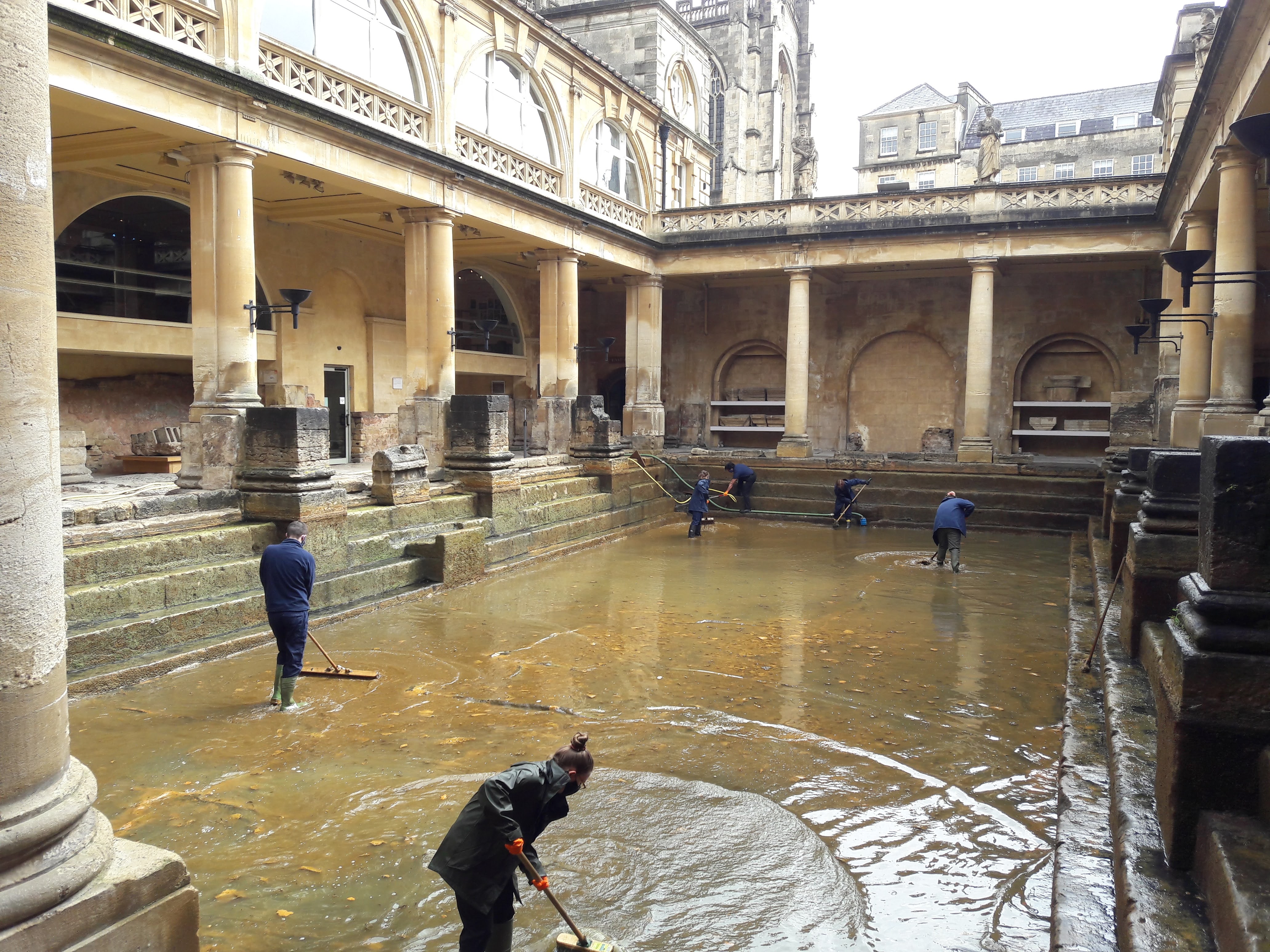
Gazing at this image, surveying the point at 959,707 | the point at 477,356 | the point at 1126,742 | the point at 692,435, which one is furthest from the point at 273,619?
the point at 692,435

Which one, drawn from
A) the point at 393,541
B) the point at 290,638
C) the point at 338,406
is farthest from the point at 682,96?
the point at 290,638

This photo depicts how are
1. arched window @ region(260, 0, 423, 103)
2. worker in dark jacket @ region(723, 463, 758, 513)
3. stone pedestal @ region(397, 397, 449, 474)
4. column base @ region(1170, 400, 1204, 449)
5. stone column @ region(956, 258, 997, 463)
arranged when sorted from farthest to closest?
stone column @ region(956, 258, 997, 463) < worker in dark jacket @ region(723, 463, 758, 513) < stone pedestal @ region(397, 397, 449, 474) < column base @ region(1170, 400, 1204, 449) < arched window @ region(260, 0, 423, 103)

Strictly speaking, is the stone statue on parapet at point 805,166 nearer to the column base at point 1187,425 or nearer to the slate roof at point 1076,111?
the column base at point 1187,425

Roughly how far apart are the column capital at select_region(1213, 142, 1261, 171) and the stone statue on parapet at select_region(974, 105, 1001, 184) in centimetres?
800

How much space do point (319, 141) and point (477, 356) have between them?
9.71 metres

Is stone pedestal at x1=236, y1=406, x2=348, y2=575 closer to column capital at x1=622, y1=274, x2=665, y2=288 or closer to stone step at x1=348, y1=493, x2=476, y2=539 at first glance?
stone step at x1=348, y1=493, x2=476, y2=539

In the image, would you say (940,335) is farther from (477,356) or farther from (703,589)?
(703,589)

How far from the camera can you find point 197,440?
10.5 m

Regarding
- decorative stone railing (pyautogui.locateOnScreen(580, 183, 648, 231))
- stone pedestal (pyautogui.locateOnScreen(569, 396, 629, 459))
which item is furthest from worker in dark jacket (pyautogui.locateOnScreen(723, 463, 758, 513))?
decorative stone railing (pyautogui.locateOnScreen(580, 183, 648, 231))

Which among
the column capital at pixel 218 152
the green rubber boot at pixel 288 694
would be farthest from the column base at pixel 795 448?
the green rubber boot at pixel 288 694

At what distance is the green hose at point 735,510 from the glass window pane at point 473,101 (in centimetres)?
743

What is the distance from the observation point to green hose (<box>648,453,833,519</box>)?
18.0 metres

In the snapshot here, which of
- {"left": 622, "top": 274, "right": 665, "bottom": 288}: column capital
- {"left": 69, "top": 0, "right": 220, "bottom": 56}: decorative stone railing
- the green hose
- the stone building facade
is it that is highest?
the stone building facade

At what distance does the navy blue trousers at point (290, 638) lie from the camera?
21.7ft
